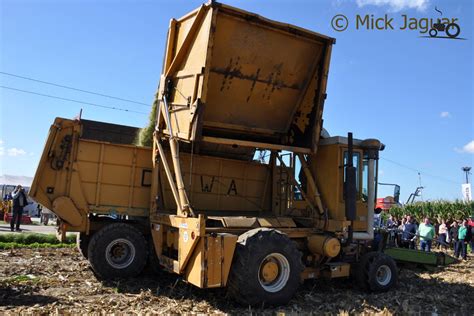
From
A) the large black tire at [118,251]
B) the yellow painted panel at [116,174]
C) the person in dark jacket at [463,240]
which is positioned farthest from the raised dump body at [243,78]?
the person in dark jacket at [463,240]

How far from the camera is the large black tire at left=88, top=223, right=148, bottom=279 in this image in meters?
7.84

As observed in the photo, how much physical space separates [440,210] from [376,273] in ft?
66.2

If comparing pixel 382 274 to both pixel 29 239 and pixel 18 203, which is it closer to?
pixel 29 239

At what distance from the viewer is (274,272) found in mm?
6770

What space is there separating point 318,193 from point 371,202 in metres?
1.08

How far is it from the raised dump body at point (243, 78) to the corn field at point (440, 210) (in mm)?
19125

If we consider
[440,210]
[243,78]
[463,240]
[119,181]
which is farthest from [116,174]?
[440,210]

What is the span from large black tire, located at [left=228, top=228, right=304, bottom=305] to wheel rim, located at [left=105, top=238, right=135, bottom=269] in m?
2.44

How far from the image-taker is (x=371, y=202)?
8.80m

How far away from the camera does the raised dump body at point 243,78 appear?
723cm

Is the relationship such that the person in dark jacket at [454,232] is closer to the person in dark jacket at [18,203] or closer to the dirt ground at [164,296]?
the dirt ground at [164,296]

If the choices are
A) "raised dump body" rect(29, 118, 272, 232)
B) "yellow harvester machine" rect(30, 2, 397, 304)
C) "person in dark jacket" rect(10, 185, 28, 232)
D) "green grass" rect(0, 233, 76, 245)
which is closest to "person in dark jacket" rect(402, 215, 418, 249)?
"yellow harvester machine" rect(30, 2, 397, 304)

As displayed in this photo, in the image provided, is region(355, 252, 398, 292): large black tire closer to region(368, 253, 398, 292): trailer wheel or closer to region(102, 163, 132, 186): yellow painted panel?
region(368, 253, 398, 292): trailer wheel

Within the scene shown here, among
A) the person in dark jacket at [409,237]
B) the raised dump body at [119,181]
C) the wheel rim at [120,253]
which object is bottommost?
the wheel rim at [120,253]
